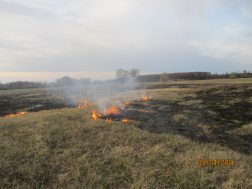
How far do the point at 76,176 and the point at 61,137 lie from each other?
3.61 m

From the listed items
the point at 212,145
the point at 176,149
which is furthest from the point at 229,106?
the point at 176,149

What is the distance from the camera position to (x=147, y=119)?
1052cm

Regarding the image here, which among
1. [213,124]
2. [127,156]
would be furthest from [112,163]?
[213,124]
